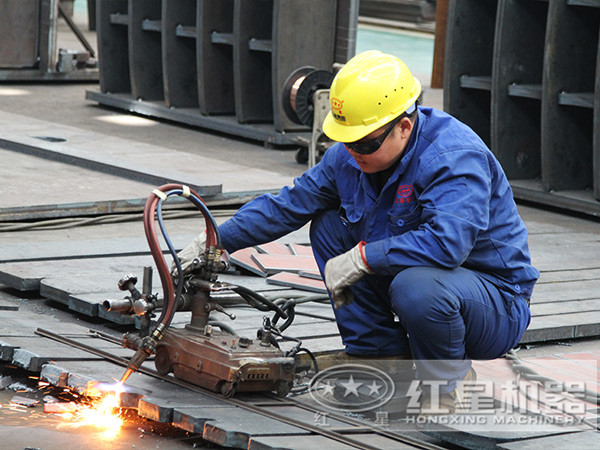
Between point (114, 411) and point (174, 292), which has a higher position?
point (174, 292)

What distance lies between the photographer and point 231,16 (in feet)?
32.9

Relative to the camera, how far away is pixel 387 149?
12.1ft

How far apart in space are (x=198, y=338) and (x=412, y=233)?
0.80 metres

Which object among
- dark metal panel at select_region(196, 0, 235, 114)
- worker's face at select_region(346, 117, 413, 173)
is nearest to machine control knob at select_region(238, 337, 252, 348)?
worker's face at select_region(346, 117, 413, 173)

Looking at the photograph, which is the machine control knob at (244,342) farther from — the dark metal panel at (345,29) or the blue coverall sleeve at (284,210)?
the dark metal panel at (345,29)

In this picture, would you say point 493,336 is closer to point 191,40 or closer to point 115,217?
point 115,217

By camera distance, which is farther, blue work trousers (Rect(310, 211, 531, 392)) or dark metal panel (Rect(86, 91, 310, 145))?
dark metal panel (Rect(86, 91, 310, 145))

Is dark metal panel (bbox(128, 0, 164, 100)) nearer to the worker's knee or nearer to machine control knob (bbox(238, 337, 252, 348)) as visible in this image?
machine control knob (bbox(238, 337, 252, 348))

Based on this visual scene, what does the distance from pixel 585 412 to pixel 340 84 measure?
4.66 ft

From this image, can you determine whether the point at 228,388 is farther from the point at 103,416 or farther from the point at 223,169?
the point at 223,169

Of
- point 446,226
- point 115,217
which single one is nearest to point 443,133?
point 446,226

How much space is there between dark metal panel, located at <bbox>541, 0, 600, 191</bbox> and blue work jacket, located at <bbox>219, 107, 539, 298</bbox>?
391 centimetres

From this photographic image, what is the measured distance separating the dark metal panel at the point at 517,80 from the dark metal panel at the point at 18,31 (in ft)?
20.2

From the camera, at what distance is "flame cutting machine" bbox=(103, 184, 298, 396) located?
3613mm
